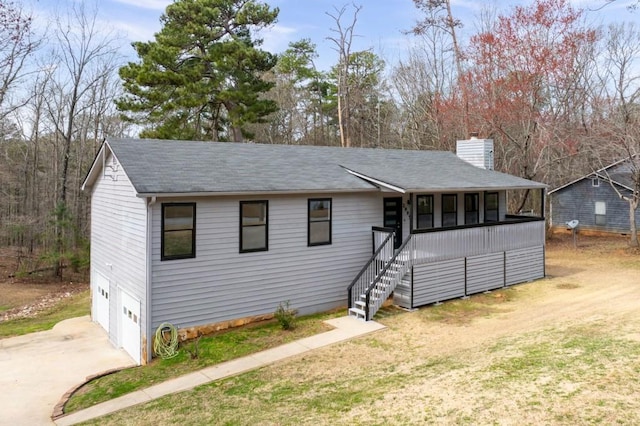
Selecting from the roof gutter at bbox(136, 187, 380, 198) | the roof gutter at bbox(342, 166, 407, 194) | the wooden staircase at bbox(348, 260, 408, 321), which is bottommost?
the wooden staircase at bbox(348, 260, 408, 321)

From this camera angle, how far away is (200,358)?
10156 millimetres

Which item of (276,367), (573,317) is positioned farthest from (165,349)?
(573,317)

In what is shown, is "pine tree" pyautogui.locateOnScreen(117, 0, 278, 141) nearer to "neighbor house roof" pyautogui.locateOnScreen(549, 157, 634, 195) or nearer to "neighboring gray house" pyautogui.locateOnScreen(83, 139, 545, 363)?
"neighboring gray house" pyautogui.locateOnScreen(83, 139, 545, 363)

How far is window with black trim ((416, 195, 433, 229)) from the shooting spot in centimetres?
1521

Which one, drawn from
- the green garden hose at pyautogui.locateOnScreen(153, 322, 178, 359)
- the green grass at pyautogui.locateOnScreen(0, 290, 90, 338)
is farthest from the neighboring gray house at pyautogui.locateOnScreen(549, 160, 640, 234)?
the green grass at pyautogui.locateOnScreen(0, 290, 90, 338)

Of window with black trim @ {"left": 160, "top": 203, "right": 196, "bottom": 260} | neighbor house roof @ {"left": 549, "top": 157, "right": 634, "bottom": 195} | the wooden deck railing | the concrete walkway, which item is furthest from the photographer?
neighbor house roof @ {"left": 549, "top": 157, "right": 634, "bottom": 195}

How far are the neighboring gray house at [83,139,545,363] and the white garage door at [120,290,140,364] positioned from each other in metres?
0.05

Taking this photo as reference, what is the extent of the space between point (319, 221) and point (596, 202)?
2409 centimetres

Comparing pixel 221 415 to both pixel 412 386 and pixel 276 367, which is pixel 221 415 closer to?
pixel 276 367

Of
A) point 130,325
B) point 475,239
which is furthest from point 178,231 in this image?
point 475,239

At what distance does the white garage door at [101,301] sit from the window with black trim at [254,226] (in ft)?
15.6

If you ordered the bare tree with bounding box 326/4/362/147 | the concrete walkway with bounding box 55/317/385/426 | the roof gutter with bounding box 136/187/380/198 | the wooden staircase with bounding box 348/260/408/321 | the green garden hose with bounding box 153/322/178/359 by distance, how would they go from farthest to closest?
1. the bare tree with bounding box 326/4/362/147
2. the wooden staircase with bounding box 348/260/408/321
3. the green garden hose with bounding box 153/322/178/359
4. the roof gutter with bounding box 136/187/380/198
5. the concrete walkway with bounding box 55/317/385/426

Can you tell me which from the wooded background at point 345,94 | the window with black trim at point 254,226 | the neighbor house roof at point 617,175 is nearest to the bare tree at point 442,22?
the wooded background at point 345,94

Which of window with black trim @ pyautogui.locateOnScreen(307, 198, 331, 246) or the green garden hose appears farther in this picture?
window with black trim @ pyautogui.locateOnScreen(307, 198, 331, 246)
